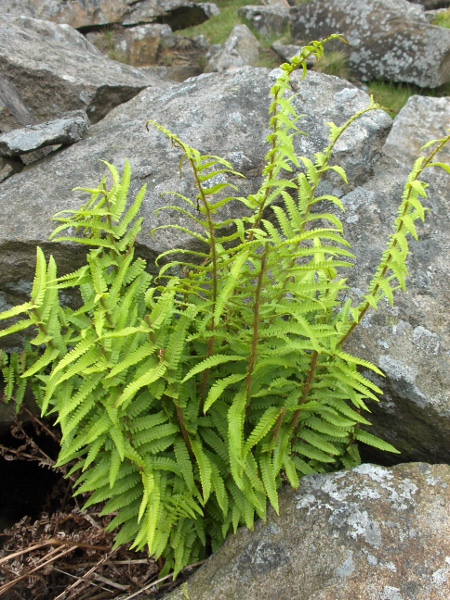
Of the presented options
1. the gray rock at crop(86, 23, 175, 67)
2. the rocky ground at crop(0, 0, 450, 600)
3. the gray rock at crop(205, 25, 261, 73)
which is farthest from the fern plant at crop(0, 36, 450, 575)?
the gray rock at crop(86, 23, 175, 67)

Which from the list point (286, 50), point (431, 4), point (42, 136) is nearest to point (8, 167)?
point (42, 136)

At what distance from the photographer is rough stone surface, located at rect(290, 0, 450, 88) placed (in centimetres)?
854

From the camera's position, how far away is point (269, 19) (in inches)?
497

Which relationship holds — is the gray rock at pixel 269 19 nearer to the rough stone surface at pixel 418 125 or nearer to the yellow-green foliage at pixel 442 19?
the yellow-green foliage at pixel 442 19

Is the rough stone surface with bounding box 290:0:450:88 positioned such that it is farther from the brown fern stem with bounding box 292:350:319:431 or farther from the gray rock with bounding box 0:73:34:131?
the brown fern stem with bounding box 292:350:319:431

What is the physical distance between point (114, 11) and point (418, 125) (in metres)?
9.06

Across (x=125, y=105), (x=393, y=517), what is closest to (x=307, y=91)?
(x=125, y=105)

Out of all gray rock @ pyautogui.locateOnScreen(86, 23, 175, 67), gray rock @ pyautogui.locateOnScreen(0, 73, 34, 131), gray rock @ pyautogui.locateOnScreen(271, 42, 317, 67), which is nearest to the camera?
gray rock @ pyautogui.locateOnScreen(0, 73, 34, 131)

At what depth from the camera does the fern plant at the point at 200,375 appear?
2693mm

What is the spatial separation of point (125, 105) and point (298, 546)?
167 inches

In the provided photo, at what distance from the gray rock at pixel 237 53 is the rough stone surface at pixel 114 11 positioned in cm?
283

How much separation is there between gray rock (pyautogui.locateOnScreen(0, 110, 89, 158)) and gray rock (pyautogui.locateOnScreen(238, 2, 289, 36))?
30.4 ft

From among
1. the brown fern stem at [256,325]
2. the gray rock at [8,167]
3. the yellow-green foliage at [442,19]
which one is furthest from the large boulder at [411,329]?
the yellow-green foliage at [442,19]

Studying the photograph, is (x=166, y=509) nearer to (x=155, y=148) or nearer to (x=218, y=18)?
(x=155, y=148)
